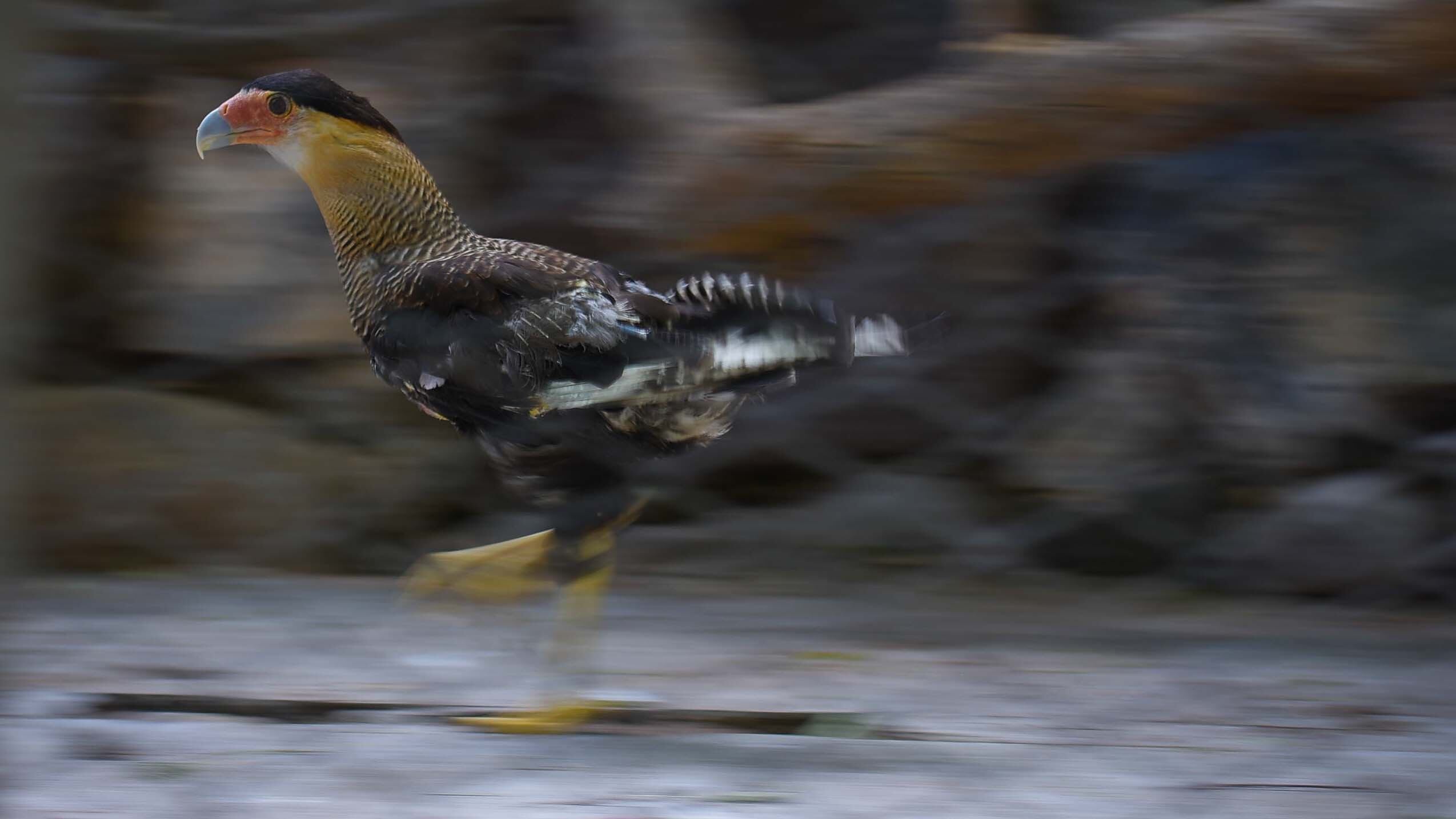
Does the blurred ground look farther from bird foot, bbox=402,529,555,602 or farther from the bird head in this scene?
the bird head

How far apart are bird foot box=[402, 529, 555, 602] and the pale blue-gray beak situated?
65 centimetres

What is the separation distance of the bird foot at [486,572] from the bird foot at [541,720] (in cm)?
19

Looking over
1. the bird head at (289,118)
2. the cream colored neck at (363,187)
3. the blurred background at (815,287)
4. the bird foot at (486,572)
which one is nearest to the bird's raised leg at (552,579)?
the bird foot at (486,572)

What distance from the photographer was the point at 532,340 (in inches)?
74.5

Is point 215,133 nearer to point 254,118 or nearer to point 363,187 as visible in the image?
point 254,118

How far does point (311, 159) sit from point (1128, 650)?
1667mm

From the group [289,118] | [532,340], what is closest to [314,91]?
[289,118]

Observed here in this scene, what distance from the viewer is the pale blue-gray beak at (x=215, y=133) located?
1.96 metres

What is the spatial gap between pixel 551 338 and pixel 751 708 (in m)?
0.70

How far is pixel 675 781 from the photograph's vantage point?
6.28 ft

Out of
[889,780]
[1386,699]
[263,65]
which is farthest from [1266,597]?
[263,65]

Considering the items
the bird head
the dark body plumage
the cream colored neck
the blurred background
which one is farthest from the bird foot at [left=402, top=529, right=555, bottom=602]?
the blurred background

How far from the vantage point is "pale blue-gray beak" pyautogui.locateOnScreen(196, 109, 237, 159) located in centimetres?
196

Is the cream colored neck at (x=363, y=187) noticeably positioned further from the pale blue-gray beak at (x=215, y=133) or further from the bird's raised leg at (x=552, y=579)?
the bird's raised leg at (x=552, y=579)
